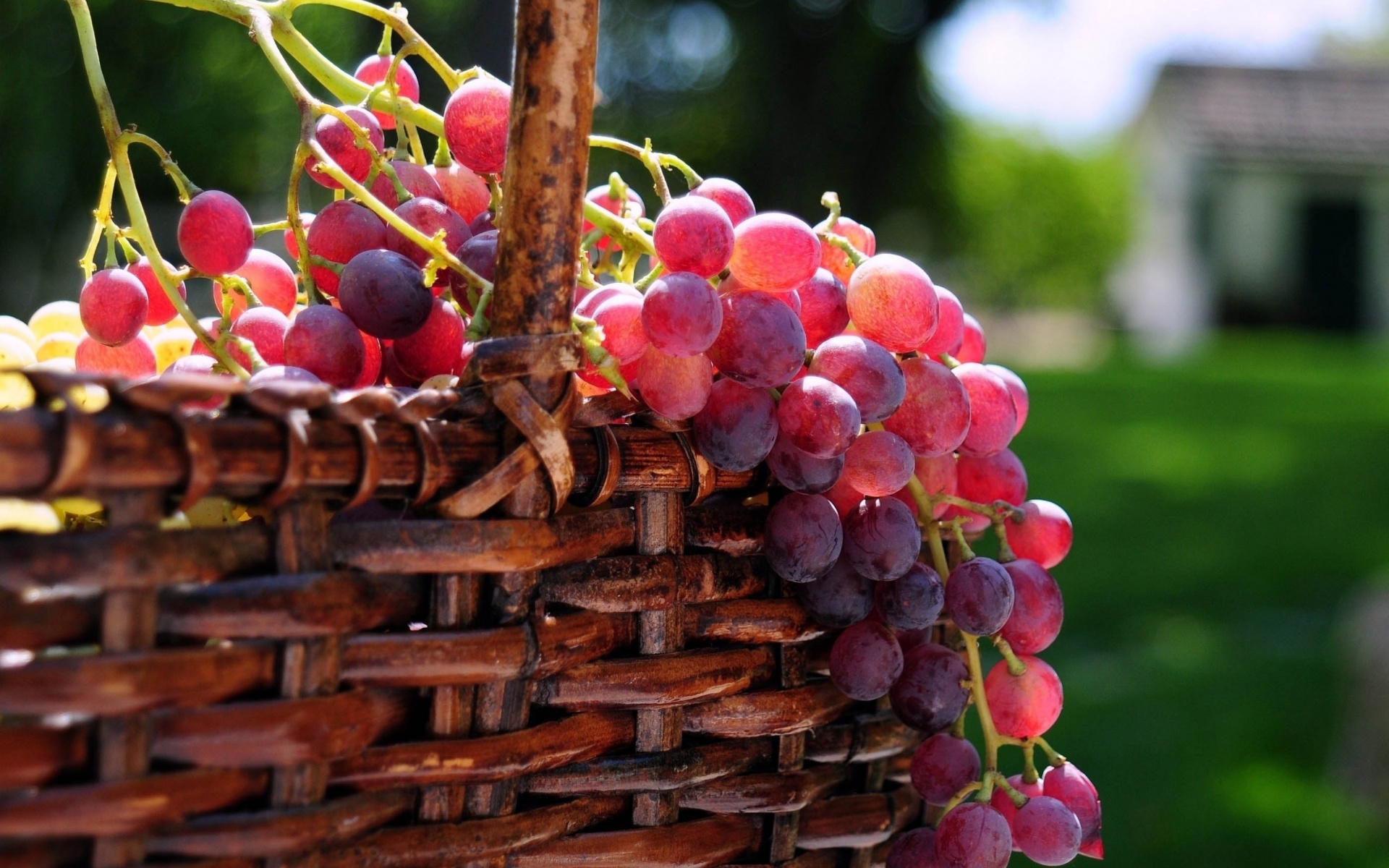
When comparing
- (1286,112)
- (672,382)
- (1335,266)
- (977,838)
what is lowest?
(977,838)

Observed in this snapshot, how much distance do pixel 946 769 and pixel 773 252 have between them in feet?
0.87

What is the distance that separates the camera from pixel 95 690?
388 mm

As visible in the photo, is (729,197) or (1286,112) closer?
(729,197)

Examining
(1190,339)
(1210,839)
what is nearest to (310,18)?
(1210,839)

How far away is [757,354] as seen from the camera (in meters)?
0.53

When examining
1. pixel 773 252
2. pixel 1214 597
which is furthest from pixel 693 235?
pixel 1214 597

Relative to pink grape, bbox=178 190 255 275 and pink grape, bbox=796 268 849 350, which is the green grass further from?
pink grape, bbox=178 190 255 275

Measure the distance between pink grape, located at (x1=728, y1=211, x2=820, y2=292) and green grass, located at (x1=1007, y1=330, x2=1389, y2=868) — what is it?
2126 mm

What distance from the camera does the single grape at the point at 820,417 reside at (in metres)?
0.53

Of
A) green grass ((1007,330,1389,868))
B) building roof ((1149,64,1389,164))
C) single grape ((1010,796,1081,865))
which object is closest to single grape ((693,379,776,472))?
single grape ((1010,796,1081,865))

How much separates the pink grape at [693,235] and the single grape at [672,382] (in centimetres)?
4

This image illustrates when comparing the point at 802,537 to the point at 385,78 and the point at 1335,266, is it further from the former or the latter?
the point at 1335,266

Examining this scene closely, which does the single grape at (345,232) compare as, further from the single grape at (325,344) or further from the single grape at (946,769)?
the single grape at (946,769)

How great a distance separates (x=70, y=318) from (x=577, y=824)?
16.7 inches
